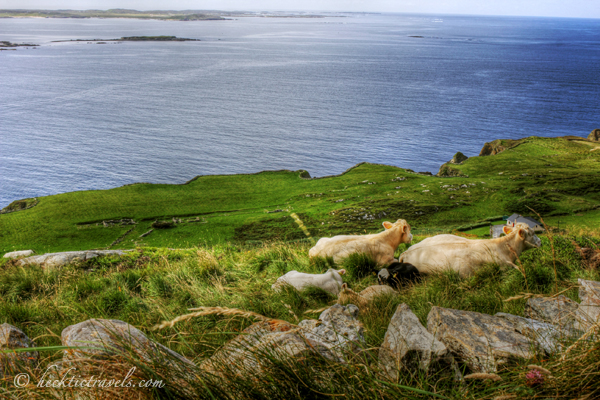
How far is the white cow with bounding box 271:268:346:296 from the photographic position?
749 cm

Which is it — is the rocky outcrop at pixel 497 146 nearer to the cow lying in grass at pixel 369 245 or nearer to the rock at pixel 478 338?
the cow lying in grass at pixel 369 245

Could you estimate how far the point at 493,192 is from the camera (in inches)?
1768

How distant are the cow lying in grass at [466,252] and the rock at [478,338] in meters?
4.08

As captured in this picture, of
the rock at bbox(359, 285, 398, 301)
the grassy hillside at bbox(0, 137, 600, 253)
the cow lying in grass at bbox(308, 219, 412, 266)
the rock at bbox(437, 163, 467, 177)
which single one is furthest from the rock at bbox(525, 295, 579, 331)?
the rock at bbox(437, 163, 467, 177)

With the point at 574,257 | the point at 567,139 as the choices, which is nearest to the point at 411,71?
the point at 567,139

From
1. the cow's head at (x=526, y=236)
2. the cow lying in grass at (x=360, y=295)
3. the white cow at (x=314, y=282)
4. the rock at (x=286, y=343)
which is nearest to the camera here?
the rock at (x=286, y=343)

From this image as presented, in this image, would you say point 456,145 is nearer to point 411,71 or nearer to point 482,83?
point 482,83

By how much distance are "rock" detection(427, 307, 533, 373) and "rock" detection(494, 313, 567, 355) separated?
0.09 meters

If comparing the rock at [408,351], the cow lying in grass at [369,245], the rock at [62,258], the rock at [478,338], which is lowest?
the rock at [62,258]

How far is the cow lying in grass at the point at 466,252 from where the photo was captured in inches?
339

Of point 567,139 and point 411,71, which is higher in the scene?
point 411,71

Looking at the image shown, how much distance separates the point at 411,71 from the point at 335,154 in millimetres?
104162

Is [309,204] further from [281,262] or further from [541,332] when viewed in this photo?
[541,332]

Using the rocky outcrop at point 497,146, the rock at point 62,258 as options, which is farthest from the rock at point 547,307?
the rocky outcrop at point 497,146
